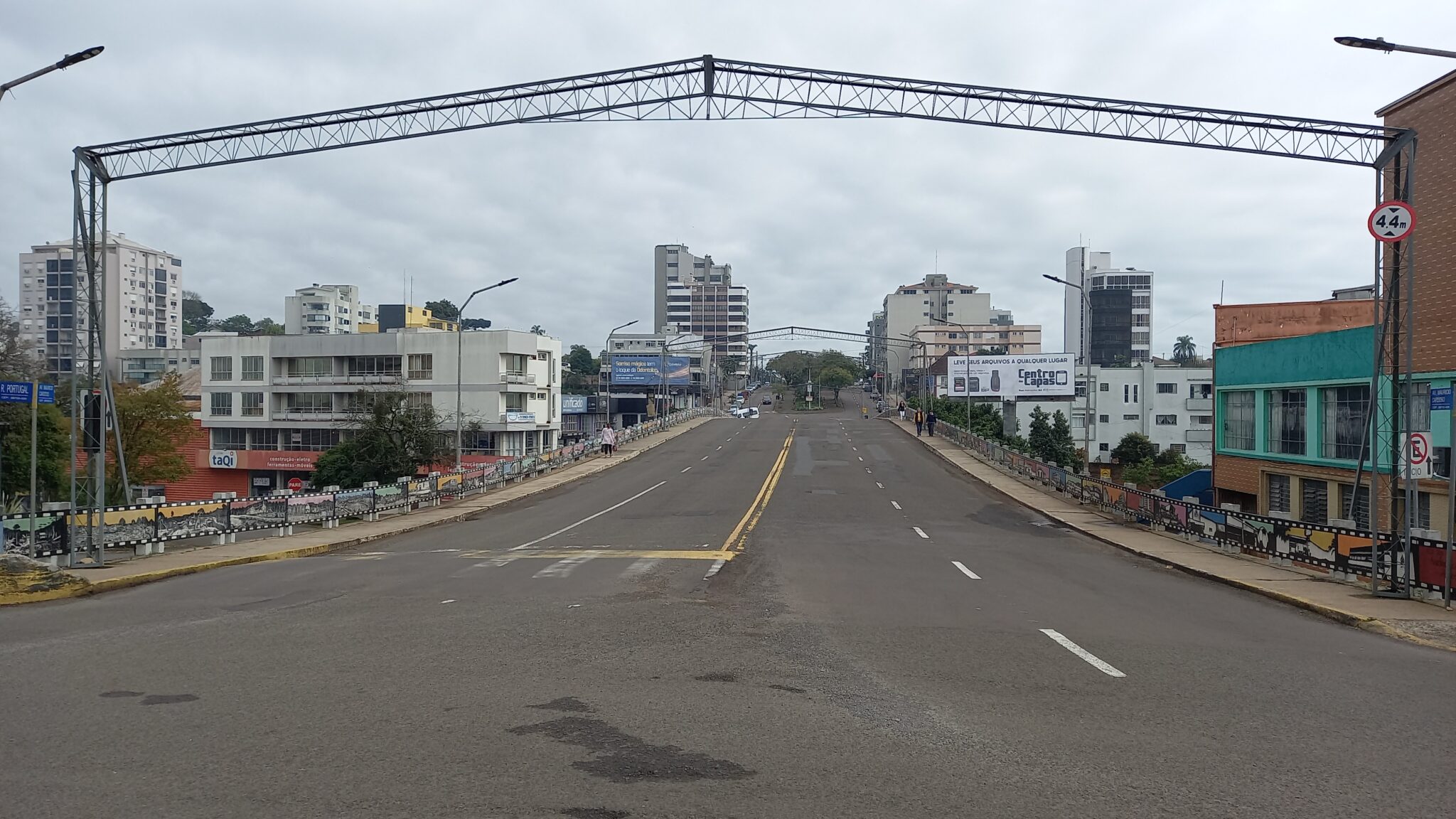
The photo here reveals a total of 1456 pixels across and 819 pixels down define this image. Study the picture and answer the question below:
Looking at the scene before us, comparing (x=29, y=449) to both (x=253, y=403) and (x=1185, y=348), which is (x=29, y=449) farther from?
(x=1185, y=348)

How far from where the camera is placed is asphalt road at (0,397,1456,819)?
597 centimetres

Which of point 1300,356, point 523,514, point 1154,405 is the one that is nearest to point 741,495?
point 523,514

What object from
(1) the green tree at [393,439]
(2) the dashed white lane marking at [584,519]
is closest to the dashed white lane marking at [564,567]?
(2) the dashed white lane marking at [584,519]

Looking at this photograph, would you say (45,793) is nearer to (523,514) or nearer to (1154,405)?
(523,514)

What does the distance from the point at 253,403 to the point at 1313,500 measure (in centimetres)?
7282

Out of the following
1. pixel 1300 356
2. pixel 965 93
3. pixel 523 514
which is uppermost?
pixel 965 93

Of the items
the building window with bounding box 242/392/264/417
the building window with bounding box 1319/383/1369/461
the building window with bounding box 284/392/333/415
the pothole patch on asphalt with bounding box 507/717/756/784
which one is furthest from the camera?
the building window with bounding box 242/392/264/417

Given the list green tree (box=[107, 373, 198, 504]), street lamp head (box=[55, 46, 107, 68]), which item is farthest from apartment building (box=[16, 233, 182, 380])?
street lamp head (box=[55, 46, 107, 68])

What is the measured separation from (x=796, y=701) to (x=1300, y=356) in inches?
1131

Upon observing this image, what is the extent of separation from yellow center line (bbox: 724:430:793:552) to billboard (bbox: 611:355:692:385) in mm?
74863

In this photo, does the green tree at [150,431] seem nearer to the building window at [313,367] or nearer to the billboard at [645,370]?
the building window at [313,367]

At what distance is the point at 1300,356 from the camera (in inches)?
1211

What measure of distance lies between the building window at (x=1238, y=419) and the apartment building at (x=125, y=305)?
43100 mm

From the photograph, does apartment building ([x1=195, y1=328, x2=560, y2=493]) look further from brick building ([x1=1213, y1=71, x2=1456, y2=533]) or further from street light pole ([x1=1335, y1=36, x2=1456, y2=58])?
street light pole ([x1=1335, y1=36, x2=1456, y2=58])
